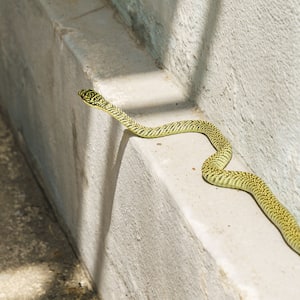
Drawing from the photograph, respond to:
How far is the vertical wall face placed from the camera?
287 centimetres

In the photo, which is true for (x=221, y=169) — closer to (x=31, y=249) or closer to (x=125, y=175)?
(x=125, y=175)

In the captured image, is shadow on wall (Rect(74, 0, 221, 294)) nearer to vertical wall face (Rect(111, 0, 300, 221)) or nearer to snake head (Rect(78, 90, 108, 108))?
vertical wall face (Rect(111, 0, 300, 221))

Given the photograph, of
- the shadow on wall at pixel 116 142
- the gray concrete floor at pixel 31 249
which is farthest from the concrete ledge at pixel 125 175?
the gray concrete floor at pixel 31 249

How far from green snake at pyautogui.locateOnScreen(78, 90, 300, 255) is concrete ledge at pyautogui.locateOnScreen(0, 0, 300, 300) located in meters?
0.04

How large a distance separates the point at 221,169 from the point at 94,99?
0.70 metres

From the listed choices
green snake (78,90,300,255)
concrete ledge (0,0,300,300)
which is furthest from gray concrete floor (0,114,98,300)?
green snake (78,90,300,255)

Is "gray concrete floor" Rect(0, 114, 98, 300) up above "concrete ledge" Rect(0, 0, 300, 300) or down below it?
below

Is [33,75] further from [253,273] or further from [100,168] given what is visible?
[253,273]

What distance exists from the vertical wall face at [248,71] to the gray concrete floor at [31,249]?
1.43m

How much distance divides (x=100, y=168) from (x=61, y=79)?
70 centimetres

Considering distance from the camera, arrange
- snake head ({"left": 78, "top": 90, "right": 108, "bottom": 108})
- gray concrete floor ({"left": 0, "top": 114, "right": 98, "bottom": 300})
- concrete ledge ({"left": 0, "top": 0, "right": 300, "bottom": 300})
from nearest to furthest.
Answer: concrete ledge ({"left": 0, "top": 0, "right": 300, "bottom": 300})
snake head ({"left": 78, "top": 90, "right": 108, "bottom": 108})
gray concrete floor ({"left": 0, "top": 114, "right": 98, "bottom": 300})

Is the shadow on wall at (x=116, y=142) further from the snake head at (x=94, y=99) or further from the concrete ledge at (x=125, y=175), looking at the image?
the snake head at (x=94, y=99)

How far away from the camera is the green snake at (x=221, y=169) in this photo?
2.87 metres

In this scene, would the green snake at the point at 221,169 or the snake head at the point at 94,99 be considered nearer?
the green snake at the point at 221,169
